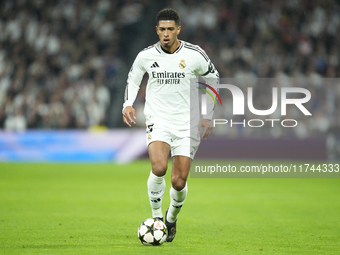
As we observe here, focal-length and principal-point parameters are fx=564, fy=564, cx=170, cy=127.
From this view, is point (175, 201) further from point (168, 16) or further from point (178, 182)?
point (168, 16)

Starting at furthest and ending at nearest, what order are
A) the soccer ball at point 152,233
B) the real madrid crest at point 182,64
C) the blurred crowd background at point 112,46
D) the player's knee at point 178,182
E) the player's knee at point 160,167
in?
the blurred crowd background at point 112,46 < the real madrid crest at point 182,64 < the player's knee at point 178,182 < the player's knee at point 160,167 < the soccer ball at point 152,233

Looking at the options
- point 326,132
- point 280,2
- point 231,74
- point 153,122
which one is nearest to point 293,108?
point 326,132

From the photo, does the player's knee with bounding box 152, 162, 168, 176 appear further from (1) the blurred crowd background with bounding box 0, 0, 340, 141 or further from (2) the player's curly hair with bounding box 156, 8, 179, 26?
(1) the blurred crowd background with bounding box 0, 0, 340, 141

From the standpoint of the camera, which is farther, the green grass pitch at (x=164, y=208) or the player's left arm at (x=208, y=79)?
the player's left arm at (x=208, y=79)

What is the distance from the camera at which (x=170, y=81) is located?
643cm

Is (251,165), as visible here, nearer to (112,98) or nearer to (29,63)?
(112,98)

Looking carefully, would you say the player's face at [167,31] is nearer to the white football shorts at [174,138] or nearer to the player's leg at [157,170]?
the white football shorts at [174,138]

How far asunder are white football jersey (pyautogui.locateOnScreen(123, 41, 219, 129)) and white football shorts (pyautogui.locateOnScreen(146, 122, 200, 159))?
0.06m

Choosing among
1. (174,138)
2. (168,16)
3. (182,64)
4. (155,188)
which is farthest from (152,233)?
(168,16)

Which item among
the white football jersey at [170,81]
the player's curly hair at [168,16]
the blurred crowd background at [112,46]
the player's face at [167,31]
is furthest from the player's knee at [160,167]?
the blurred crowd background at [112,46]

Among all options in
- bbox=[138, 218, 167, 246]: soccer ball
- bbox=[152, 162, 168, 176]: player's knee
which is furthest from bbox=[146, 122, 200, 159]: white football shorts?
bbox=[138, 218, 167, 246]: soccer ball

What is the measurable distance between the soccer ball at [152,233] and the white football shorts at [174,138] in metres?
0.86

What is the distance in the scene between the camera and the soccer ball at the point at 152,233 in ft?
19.5

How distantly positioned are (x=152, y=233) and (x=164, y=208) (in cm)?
313
